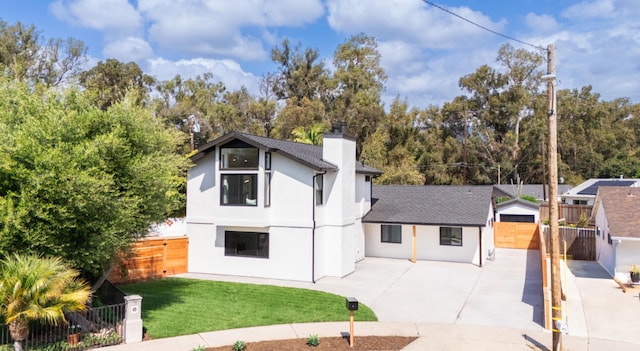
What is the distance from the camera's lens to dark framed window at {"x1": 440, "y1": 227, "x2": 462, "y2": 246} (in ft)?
74.8

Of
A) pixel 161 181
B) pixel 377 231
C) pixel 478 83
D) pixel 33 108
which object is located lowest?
pixel 377 231

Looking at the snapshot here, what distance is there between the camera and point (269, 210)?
63.2 ft

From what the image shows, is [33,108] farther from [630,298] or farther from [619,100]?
[619,100]

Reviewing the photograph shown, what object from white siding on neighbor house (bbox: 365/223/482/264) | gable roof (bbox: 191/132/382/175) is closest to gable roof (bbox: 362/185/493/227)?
white siding on neighbor house (bbox: 365/223/482/264)

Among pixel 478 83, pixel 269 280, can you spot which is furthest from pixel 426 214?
pixel 478 83

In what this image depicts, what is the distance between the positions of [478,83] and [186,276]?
44.1 meters

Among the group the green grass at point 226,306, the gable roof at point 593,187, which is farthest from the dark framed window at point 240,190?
the gable roof at point 593,187

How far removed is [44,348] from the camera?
10.1 metres

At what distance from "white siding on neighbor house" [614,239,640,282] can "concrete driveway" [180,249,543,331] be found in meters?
2.98

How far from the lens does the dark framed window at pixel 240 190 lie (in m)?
19.2

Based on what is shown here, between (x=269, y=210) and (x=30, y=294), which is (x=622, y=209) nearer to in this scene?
(x=269, y=210)

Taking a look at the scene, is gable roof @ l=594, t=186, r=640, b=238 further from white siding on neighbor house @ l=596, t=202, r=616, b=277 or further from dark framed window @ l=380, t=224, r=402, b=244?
dark framed window @ l=380, t=224, r=402, b=244

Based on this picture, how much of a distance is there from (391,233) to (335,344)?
43.8 feet

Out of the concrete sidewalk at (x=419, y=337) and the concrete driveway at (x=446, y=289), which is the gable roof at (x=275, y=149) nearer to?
the concrete driveway at (x=446, y=289)
